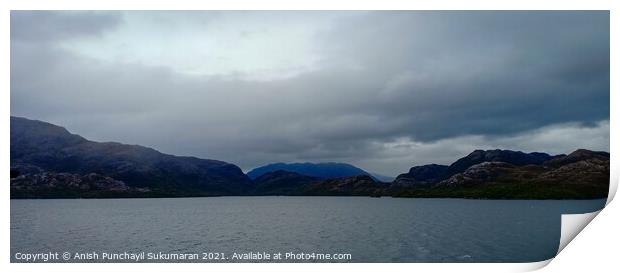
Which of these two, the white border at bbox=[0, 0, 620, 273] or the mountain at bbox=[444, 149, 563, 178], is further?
the mountain at bbox=[444, 149, 563, 178]

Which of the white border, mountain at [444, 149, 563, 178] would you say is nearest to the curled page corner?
the white border

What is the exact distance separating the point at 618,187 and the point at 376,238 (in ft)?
91.8

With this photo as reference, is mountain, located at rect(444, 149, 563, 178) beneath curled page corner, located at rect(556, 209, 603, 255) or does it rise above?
above

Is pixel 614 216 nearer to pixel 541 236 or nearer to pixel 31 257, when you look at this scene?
pixel 541 236

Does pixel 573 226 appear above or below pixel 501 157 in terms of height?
below

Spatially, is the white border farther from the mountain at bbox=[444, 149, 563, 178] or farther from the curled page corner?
the mountain at bbox=[444, 149, 563, 178]

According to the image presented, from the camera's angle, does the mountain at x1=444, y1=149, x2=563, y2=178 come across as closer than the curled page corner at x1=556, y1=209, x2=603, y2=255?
No
